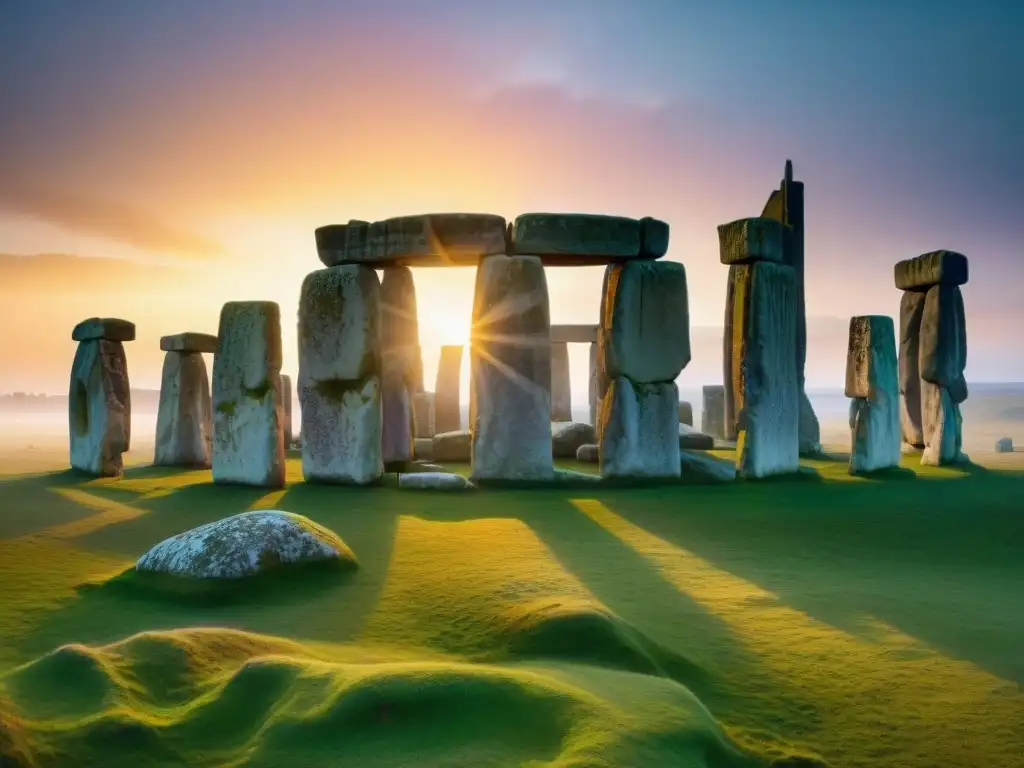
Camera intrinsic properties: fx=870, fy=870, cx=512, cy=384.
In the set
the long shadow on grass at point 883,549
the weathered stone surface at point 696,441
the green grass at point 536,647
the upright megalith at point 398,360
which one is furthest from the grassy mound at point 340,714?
the weathered stone surface at point 696,441

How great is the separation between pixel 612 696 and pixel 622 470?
296 inches

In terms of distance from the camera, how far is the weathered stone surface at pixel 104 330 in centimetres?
Result: 1239

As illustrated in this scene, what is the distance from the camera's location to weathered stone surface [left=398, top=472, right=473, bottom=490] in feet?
33.0

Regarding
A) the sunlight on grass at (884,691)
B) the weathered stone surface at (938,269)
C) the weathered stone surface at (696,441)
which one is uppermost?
the weathered stone surface at (938,269)

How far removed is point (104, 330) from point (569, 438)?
7343mm

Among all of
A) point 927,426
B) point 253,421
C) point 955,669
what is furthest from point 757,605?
point 927,426

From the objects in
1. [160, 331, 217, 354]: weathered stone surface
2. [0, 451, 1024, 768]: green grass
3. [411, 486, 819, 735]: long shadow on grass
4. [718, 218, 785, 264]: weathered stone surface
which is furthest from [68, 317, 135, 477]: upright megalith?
[718, 218, 785, 264]: weathered stone surface

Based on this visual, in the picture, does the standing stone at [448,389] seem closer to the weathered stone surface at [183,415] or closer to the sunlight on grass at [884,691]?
the weathered stone surface at [183,415]

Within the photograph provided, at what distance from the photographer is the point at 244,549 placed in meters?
5.40

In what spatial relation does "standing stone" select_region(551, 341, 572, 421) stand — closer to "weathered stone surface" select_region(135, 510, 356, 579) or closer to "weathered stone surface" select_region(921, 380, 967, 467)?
"weathered stone surface" select_region(921, 380, 967, 467)

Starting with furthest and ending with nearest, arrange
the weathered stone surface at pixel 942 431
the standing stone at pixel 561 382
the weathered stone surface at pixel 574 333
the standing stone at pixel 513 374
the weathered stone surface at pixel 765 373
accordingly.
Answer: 1. the standing stone at pixel 561 382
2. the weathered stone surface at pixel 574 333
3. the weathered stone surface at pixel 942 431
4. the weathered stone surface at pixel 765 373
5. the standing stone at pixel 513 374

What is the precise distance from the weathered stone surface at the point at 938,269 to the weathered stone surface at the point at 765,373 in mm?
3614

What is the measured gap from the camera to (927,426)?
1356 centimetres

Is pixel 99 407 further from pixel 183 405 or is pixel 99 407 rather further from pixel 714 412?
pixel 714 412
